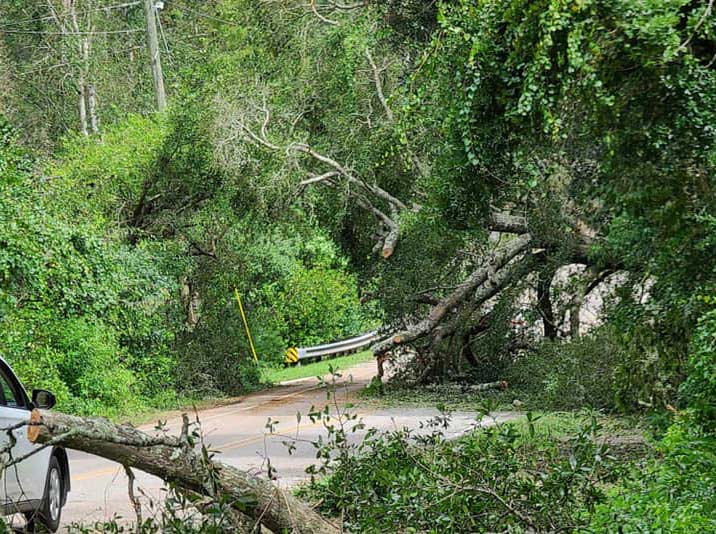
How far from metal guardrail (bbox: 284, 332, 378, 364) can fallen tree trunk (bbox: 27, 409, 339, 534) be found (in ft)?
99.5

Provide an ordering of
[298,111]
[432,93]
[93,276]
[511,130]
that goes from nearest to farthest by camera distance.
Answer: [511,130] → [432,93] → [93,276] → [298,111]

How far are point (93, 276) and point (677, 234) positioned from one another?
12.9m

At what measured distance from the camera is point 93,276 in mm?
21484

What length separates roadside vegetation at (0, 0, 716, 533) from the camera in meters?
9.23

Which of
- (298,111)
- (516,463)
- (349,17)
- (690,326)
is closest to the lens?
(516,463)

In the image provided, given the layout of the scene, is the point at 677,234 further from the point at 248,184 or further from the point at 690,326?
the point at 248,184

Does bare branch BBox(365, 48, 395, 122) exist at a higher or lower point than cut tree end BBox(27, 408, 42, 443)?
higher

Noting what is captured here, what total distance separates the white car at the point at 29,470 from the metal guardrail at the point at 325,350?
27.7 meters

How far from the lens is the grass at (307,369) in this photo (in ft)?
119

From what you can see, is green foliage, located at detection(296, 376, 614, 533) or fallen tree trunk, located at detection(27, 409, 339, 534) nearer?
fallen tree trunk, located at detection(27, 409, 339, 534)

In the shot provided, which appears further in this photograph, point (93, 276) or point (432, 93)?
point (93, 276)

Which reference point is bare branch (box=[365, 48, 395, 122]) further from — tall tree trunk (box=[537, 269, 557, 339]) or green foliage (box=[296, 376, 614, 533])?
green foliage (box=[296, 376, 614, 533])

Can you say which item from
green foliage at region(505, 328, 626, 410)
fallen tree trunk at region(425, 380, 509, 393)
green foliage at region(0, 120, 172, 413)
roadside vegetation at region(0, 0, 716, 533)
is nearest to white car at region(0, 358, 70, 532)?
roadside vegetation at region(0, 0, 716, 533)

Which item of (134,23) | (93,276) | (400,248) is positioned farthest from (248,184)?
(134,23)
